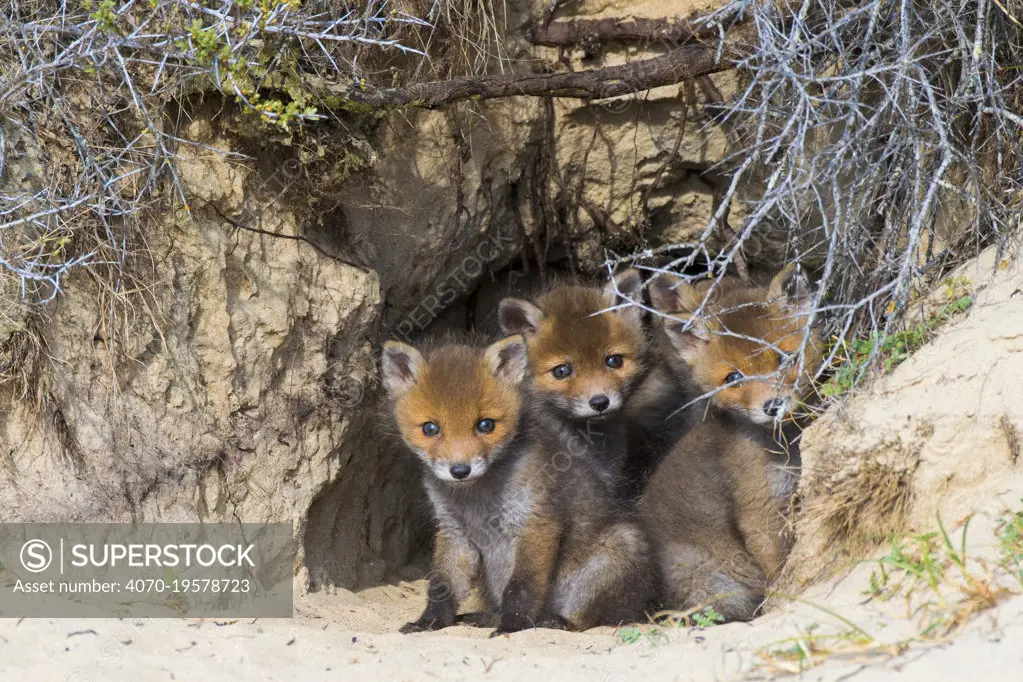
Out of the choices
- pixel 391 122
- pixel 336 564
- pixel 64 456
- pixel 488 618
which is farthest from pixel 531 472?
pixel 64 456

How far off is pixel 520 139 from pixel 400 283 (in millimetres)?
886

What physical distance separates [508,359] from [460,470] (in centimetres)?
Result: 61

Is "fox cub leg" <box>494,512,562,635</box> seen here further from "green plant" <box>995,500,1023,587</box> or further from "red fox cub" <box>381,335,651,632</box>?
"green plant" <box>995,500,1023,587</box>

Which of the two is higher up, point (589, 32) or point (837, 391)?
point (589, 32)

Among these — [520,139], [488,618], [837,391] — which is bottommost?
[488,618]

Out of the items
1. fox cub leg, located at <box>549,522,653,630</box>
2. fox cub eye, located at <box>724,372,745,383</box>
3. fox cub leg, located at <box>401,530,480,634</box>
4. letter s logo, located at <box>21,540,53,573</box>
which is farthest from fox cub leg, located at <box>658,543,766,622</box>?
letter s logo, located at <box>21,540,53,573</box>

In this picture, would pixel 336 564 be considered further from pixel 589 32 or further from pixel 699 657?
pixel 589 32

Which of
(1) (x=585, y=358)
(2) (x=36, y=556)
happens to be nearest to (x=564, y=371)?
(1) (x=585, y=358)

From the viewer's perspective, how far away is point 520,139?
4465mm

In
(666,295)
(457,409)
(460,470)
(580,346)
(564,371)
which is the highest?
(666,295)

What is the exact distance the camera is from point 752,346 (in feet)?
12.7

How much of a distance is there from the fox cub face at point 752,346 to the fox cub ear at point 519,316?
2.04ft

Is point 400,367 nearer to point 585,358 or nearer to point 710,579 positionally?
point 585,358

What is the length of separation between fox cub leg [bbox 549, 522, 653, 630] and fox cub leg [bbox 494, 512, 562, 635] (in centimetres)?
12
